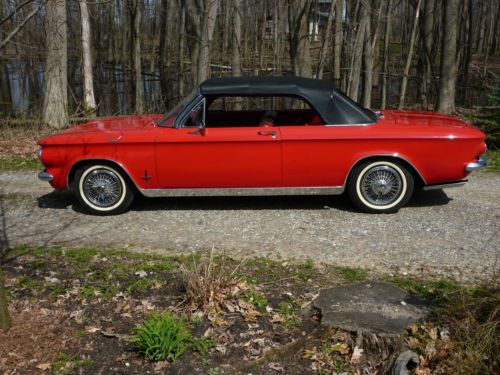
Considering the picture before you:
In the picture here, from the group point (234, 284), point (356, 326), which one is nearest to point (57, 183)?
point (234, 284)

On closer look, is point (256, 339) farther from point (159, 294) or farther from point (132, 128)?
point (132, 128)

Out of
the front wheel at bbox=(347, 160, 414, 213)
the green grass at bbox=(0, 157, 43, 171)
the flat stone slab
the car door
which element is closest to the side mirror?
the car door

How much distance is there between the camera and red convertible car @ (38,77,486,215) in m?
6.17

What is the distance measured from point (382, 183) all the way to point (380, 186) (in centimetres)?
4

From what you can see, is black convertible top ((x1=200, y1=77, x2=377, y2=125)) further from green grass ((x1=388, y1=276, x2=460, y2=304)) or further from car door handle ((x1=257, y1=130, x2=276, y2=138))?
green grass ((x1=388, y1=276, x2=460, y2=304))

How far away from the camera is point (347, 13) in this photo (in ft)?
57.1

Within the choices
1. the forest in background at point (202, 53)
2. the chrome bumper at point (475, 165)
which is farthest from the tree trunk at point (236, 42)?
the chrome bumper at point (475, 165)

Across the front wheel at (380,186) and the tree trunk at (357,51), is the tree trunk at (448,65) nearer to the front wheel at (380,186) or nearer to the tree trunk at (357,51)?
the tree trunk at (357,51)

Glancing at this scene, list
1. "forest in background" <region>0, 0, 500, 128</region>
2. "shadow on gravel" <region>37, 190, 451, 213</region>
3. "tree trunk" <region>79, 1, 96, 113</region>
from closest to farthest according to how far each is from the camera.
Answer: "shadow on gravel" <region>37, 190, 451, 213</region>, "forest in background" <region>0, 0, 500, 128</region>, "tree trunk" <region>79, 1, 96, 113</region>

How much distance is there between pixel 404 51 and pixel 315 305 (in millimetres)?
29438

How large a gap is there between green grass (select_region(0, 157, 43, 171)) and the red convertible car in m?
3.21

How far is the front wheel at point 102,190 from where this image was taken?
6.54m

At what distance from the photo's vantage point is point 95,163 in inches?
257

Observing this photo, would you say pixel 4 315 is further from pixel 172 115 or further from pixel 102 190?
pixel 172 115
